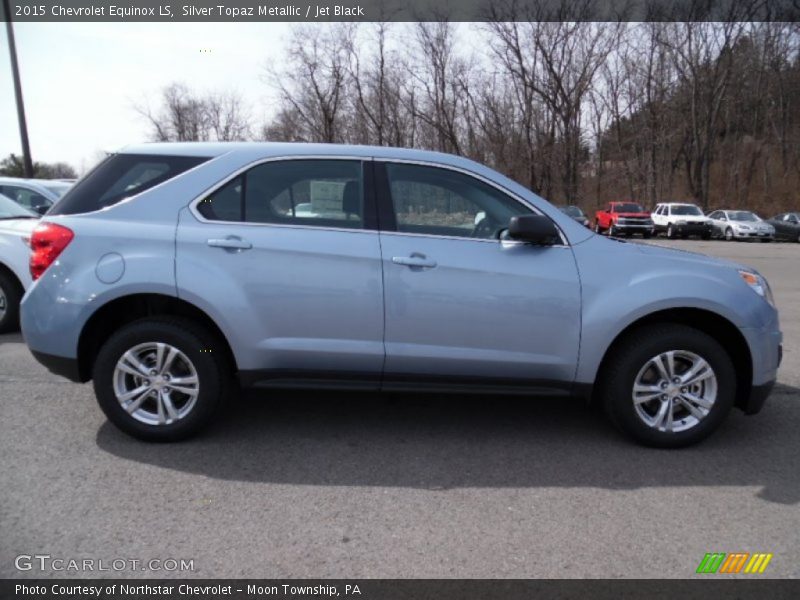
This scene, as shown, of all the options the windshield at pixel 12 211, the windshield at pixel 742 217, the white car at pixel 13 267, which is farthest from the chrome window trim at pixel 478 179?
the windshield at pixel 742 217

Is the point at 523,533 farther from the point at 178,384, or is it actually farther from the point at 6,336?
the point at 6,336

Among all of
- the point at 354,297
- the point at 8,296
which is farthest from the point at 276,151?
the point at 8,296

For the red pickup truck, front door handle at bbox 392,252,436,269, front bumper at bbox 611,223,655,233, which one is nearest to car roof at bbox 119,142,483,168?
front door handle at bbox 392,252,436,269

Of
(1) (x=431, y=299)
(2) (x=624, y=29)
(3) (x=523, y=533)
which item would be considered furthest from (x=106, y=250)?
(2) (x=624, y=29)

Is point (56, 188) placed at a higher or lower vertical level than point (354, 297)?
higher

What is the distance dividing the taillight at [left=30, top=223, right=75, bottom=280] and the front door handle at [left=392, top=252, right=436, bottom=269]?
2026mm

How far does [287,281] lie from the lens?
11.8 ft

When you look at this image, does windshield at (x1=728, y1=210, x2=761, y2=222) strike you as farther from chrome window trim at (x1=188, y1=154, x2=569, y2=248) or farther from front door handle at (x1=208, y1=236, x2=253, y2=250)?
front door handle at (x1=208, y1=236, x2=253, y2=250)

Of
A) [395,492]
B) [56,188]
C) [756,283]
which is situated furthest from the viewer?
[56,188]

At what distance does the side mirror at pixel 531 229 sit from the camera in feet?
11.7

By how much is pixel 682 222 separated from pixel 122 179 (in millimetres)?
30598

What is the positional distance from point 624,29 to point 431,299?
152 feet

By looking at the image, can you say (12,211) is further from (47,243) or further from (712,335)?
(712,335)

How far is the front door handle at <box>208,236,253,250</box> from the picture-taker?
3613 mm
